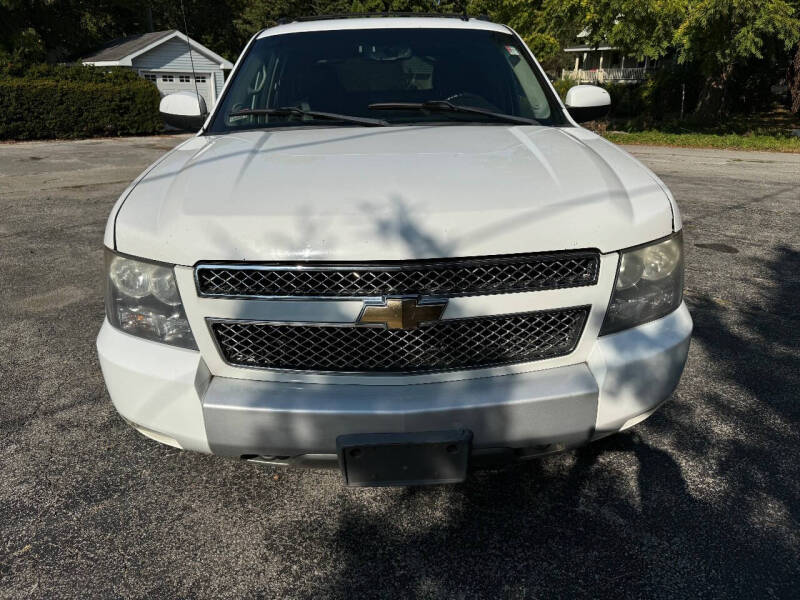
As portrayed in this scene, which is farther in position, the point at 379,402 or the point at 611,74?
the point at 611,74

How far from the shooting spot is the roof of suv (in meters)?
3.52

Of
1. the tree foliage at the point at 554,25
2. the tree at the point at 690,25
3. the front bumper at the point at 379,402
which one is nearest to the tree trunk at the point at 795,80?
the tree foliage at the point at 554,25

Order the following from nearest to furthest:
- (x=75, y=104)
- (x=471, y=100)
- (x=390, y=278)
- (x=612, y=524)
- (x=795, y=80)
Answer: (x=390, y=278) → (x=612, y=524) → (x=471, y=100) → (x=795, y=80) → (x=75, y=104)

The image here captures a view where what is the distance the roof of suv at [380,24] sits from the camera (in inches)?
139

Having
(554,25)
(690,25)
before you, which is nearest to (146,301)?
(690,25)

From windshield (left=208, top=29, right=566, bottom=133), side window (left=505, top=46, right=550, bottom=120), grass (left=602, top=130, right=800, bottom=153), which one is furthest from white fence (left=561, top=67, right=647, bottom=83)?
windshield (left=208, top=29, right=566, bottom=133)

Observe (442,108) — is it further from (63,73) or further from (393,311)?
(63,73)

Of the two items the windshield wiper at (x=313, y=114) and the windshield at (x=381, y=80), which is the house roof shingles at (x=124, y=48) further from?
the windshield wiper at (x=313, y=114)

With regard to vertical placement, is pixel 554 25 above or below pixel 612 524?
above

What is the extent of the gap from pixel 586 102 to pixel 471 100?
79cm

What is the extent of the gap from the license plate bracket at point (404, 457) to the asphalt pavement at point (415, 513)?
40cm

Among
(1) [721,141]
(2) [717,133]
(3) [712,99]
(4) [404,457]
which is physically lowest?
(2) [717,133]

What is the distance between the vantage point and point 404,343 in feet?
6.22

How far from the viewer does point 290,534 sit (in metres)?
2.25
